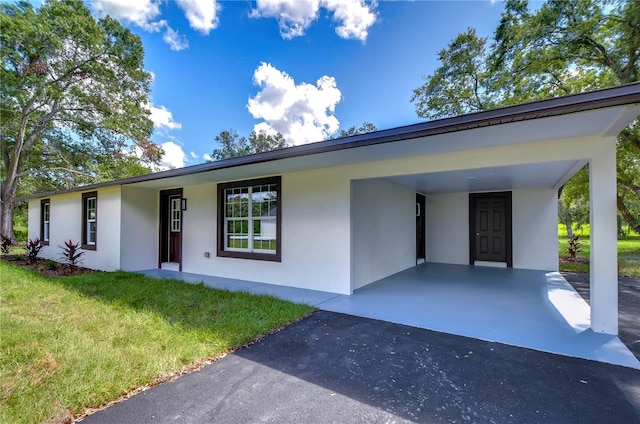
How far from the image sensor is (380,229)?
6.40 m

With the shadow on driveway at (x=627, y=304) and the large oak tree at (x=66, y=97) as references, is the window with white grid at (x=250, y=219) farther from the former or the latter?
the large oak tree at (x=66, y=97)

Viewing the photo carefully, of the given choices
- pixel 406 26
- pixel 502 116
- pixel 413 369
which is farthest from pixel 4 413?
pixel 406 26

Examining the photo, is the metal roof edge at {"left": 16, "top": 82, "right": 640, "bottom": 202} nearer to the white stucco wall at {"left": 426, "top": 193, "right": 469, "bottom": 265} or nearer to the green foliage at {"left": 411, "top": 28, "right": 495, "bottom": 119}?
the white stucco wall at {"left": 426, "top": 193, "right": 469, "bottom": 265}

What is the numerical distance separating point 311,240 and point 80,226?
7.76 m

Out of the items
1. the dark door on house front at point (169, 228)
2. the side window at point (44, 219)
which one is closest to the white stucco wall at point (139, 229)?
the dark door on house front at point (169, 228)

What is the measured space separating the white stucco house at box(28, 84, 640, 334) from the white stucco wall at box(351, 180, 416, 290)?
0.04 metres

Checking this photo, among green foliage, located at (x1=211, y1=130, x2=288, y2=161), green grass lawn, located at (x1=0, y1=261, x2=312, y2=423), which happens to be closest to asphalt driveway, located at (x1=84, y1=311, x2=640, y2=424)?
green grass lawn, located at (x1=0, y1=261, x2=312, y2=423)

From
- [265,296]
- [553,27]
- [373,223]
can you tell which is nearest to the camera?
[265,296]

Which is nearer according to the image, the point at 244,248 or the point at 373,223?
the point at 373,223

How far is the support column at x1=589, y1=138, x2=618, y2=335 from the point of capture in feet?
10.5

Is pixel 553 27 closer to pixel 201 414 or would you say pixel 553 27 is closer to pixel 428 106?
pixel 428 106

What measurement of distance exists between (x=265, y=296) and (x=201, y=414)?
291 centimetres

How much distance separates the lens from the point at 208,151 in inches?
1110

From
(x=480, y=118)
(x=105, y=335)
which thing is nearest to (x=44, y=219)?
(x=105, y=335)
